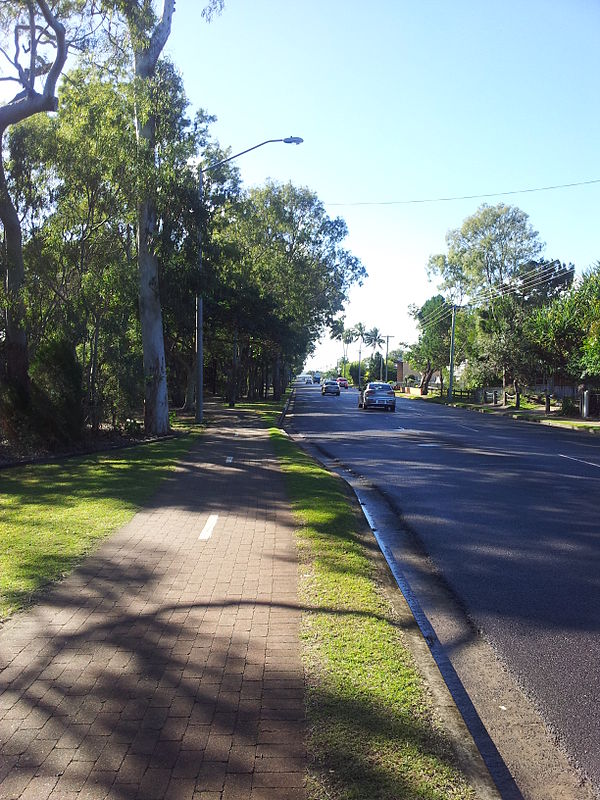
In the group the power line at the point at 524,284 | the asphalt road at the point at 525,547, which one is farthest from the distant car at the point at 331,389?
the asphalt road at the point at 525,547

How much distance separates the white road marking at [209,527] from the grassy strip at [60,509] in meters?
1.03

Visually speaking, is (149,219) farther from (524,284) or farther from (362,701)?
(524,284)

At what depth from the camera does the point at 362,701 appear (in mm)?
3904

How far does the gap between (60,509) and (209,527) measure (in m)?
2.16

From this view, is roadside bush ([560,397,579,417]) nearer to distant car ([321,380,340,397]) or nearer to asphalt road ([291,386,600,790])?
asphalt road ([291,386,600,790])

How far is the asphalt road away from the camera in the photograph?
4.58 m

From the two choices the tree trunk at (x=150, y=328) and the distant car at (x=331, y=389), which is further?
the distant car at (x=331, y=389)

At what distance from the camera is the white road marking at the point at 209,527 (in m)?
8.02

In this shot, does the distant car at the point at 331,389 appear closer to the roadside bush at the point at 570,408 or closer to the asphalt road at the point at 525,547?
the roadside bush at the point at 570,408

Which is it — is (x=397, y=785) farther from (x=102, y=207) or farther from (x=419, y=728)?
(x=102, y=207)

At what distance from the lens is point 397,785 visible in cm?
310

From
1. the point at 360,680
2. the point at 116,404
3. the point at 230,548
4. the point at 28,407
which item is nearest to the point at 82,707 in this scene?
the point at 360,680

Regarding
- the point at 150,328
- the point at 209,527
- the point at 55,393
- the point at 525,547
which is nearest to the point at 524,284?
the point at 150,328

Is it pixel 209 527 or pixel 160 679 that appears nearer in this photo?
pixel 160 679
